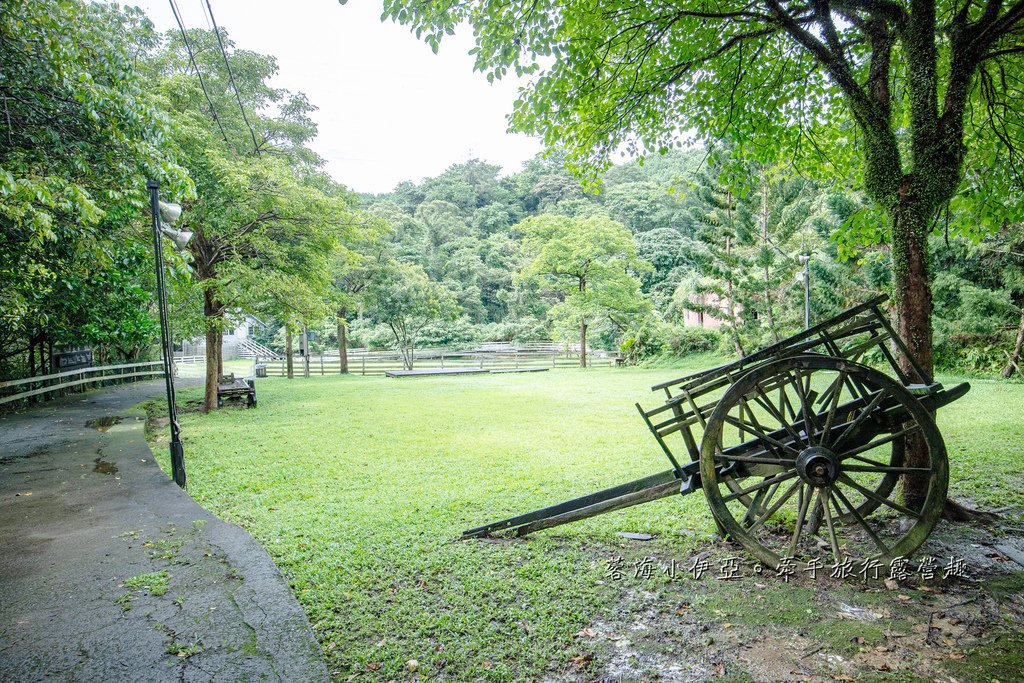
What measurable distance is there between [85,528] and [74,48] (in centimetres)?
495

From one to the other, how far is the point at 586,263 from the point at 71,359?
21.4 metres

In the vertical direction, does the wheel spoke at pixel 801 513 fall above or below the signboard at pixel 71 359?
below

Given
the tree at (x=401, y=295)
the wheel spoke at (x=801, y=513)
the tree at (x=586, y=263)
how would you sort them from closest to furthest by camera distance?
the wheel spoke at (x=801, y=513) → the tree at (x=401, y=295) → the tree at (x=586, y=263)

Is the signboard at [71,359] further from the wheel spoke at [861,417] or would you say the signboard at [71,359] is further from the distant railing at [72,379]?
the wheel spoke at [861,417]

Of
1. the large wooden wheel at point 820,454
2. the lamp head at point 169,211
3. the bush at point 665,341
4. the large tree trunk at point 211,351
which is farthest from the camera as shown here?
the bush at point 665,341

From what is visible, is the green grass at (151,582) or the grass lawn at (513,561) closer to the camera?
the grass lawn at (513,561)

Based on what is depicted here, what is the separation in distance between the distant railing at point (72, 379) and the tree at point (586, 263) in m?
17.8

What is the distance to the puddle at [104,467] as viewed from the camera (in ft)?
23.1

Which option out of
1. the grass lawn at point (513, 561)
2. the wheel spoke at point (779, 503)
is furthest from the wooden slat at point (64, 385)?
the wheel spoke at point (779, 503)

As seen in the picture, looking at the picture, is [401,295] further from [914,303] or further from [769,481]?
[769,481]

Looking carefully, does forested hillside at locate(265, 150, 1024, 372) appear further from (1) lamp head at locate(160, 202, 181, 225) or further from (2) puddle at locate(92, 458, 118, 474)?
(2) puddle at locate(92, 458, 118, 474)

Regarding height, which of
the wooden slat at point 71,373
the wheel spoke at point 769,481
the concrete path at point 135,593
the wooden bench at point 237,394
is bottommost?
the concrete path at point 135,593

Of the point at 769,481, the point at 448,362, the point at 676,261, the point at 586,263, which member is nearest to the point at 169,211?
the point at 769,481

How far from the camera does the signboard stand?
1714 cm
